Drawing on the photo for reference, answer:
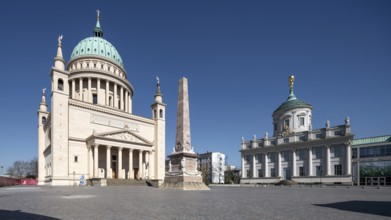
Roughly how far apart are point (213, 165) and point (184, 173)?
312 feet

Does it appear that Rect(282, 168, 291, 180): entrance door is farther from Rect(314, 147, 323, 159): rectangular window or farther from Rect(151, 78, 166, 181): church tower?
Rect(151, 78, 166, 181): church tower

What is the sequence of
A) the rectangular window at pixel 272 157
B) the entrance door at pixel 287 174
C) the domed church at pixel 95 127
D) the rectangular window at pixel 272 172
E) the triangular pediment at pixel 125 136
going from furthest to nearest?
the rectangular window at pixel 272 157 → the rectangular window at pixel 272 172 → the entrance door at pixel 287 174 → the triangular pediment at pixel 125 136 → the domed church at pixel 95 127

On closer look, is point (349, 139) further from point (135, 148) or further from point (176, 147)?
point (135, 148)

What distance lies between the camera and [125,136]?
52.4 metres

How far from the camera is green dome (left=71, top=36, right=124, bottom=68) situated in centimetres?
7062

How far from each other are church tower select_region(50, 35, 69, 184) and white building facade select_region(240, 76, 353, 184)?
152 feet

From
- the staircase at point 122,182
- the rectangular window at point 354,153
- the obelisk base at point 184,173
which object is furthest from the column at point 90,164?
the rectangular window at point 354,153

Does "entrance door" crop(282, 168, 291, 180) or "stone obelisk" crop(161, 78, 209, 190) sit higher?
"stone obelisk" crop(161, 78, 209, 190)

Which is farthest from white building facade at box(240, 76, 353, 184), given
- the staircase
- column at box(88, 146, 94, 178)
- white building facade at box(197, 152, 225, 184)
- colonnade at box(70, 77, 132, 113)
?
white building facade at box(197, 152, 225, 184)

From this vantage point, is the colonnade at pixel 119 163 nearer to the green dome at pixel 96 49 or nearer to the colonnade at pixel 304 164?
the colonnade at pixel 304 164

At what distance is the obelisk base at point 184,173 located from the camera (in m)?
26.3

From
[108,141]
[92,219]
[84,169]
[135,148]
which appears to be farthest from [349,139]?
[92,219]

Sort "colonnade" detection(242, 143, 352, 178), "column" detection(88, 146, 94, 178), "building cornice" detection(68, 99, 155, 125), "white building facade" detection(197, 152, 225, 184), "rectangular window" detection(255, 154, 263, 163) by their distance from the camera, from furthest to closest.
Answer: "white building facade" detection(197, 152, 225, 184) < "rectangular window" detection(255, 154, 263, 163) < "colonnade" detection(242, 143, 352, 178) < "building cornice" detection(68, 99, 155, 125) < "column" detection(88, 146, 94, 178)

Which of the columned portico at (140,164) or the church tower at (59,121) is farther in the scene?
the columned portico at (140,164)
